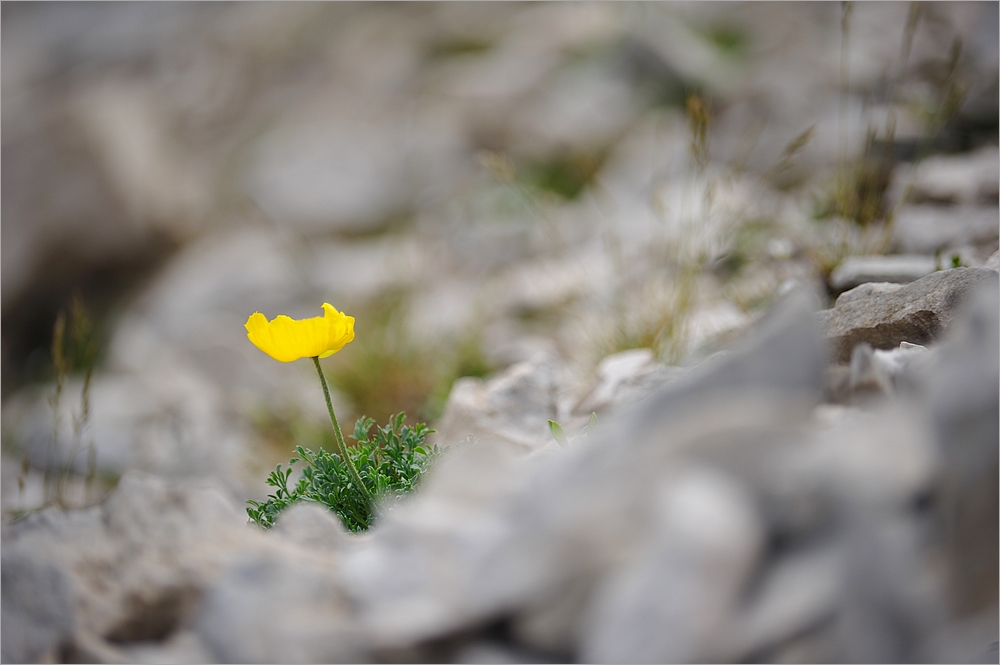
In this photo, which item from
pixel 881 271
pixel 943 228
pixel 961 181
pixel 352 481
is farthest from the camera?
pixel 961 181

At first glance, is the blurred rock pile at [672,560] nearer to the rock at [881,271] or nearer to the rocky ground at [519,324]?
the rocky ground at [519,324]

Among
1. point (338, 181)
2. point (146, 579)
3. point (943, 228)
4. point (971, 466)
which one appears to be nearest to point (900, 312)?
point (971, 466)

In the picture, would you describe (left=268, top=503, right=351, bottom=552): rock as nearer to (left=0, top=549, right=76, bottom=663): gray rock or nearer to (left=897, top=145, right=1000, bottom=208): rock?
(left=0, top=549, right=76, bottom=663): gray rock

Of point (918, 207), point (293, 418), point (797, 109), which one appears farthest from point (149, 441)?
point (797, 109)

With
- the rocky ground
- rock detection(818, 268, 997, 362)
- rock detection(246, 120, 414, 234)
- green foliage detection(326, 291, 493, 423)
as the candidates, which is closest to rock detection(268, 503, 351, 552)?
the rocky ground

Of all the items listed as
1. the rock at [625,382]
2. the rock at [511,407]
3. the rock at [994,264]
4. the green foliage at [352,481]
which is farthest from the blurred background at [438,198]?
the green foliage at [352,481]

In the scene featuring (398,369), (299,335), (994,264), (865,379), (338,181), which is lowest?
(865,379)

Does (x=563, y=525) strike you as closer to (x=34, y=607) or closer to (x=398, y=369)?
(x=34, y=607)
